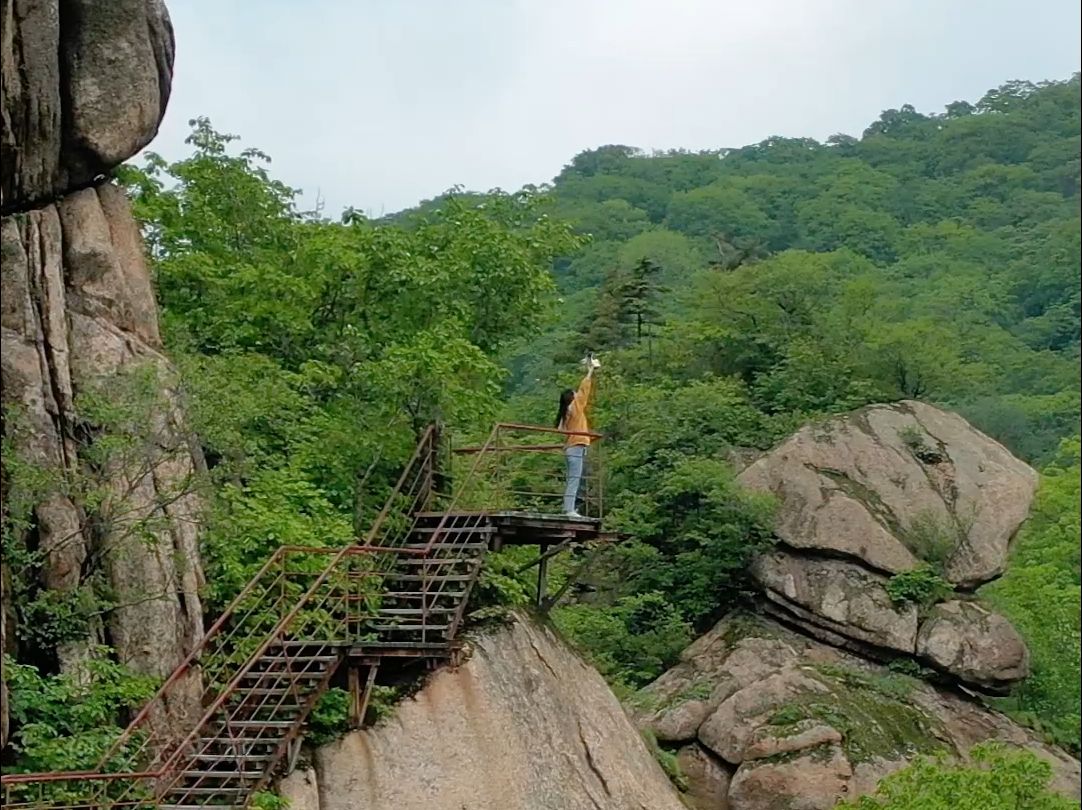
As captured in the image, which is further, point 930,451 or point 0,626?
point 930,451

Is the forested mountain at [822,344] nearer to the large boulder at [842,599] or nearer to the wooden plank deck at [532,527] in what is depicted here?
the large boulder at [842,599]

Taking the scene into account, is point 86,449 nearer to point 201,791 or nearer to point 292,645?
point 292,645

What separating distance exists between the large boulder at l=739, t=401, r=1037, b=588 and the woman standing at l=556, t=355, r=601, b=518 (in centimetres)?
926

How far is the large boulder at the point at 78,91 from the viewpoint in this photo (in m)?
14.9

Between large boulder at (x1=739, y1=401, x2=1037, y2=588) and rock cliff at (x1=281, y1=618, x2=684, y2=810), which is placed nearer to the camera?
rock cliff at (x1=281, y1=618, x2=684, y2=810)

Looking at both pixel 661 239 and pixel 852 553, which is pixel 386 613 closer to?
pixel 852 553

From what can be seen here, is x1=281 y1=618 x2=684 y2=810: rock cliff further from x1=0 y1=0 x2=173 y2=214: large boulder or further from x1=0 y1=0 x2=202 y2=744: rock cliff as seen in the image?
x1=0 y1=0 x2=173 y2=214: large boulder

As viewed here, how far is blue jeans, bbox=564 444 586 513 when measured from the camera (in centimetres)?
1769

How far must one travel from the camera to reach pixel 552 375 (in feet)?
131

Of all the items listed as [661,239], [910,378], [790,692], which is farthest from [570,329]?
[790,692]

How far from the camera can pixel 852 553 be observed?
25.6 m

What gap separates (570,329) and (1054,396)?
15.2m

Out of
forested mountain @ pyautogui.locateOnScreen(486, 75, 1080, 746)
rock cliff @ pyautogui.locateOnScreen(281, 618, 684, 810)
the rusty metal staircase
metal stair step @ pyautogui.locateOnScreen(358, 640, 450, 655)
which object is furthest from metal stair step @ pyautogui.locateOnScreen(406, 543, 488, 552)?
forested mountain @ pyautogui.locateOnScreen(486, 75, 1080, 746)

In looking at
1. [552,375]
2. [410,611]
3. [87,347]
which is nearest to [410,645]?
[410,611]
